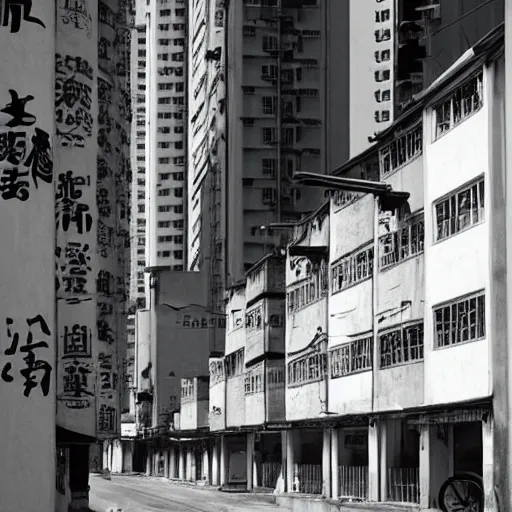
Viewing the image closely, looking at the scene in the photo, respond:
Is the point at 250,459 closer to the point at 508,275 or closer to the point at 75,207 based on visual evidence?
the point at 75,207

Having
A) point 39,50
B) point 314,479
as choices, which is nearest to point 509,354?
point 39,50

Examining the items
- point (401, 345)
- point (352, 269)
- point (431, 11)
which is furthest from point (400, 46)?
point (401, 345)

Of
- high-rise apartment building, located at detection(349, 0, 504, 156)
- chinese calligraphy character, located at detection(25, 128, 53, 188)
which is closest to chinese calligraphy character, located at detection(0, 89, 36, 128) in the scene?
chinese calligraphy character, located at detection(25, 128, 53, 188)

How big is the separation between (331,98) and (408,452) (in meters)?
68.0

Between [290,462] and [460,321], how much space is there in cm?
2866

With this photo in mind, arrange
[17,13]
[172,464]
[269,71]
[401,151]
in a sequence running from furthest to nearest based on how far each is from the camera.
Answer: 1. [172,464]
2. [269,71]
3. [401,151]
4. [17,13]

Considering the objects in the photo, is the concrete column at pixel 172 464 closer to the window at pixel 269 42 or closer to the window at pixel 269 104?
the window at pixel 269 104

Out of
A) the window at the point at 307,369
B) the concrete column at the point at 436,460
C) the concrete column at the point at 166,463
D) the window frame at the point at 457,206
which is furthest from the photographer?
the concrete column at the point at 166,463

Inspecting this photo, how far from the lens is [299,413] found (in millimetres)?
70062

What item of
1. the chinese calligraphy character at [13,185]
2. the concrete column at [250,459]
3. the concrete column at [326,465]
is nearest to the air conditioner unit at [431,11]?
the concrete column at [326,465]

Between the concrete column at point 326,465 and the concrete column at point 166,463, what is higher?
the concrete column at point 326,465

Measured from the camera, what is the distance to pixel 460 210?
46.1 m

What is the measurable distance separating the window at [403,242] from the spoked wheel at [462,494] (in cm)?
832

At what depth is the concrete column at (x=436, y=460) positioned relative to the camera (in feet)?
158
